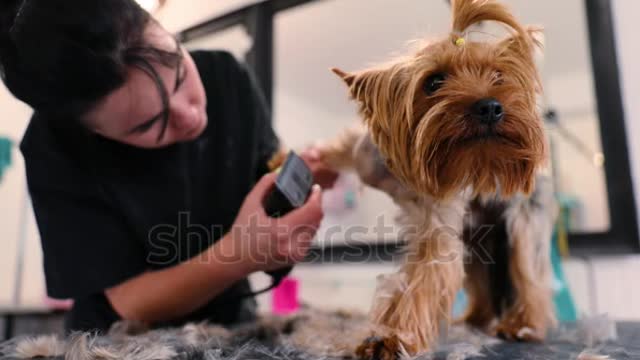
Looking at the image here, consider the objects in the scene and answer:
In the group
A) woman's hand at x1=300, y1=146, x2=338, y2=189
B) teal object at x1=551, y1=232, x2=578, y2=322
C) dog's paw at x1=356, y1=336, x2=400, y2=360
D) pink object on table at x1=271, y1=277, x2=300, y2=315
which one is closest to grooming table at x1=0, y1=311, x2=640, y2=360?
dog's paw at x1=356, y1=336, x2=400, y2=360

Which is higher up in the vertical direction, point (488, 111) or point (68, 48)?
point (68, 48)

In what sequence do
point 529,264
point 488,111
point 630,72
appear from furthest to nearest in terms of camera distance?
point 630,72, point 529,264, point 488,111

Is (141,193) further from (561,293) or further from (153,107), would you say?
(561,293)

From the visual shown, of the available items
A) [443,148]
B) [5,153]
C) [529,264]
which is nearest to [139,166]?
[5,153]

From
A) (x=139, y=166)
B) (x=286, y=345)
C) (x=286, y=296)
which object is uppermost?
(x=139, y=166)

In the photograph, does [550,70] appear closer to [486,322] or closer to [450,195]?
[486,322]

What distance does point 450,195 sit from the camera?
700 mm

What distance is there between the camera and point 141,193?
925mm

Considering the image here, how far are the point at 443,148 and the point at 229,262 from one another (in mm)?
351

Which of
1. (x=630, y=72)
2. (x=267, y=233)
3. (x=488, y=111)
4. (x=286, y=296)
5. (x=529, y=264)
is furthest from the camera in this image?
(x=286, y=296)

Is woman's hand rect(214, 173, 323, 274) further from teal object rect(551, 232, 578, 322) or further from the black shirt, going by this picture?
teal object rect(551, 232, 578, 322)

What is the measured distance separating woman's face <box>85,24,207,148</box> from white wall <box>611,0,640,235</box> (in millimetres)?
795

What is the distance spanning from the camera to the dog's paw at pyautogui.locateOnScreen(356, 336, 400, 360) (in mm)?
598

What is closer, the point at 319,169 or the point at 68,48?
the point at 68,48
